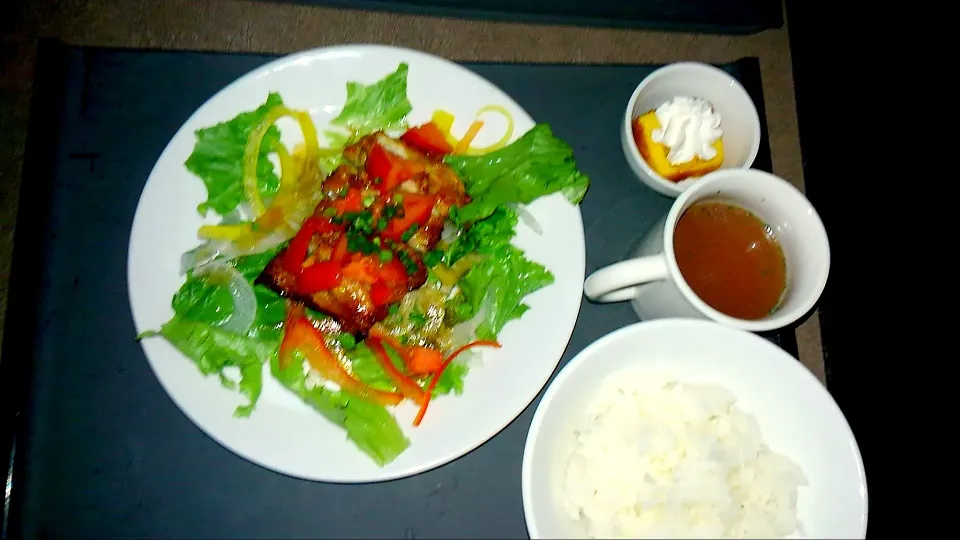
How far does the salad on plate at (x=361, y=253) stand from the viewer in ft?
4.71

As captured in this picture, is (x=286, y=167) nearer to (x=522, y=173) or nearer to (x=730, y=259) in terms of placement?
(x=522, y=173)

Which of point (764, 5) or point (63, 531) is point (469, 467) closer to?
point (63, 531)

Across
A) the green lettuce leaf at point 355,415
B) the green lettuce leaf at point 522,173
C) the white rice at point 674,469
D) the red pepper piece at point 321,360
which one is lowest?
the white rice at point 674,469

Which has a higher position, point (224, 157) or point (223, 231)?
point (224, 157)

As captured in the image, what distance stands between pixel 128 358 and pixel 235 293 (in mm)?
311

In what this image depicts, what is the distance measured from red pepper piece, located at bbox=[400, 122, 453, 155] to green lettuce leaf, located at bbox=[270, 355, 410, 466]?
23.8 inches

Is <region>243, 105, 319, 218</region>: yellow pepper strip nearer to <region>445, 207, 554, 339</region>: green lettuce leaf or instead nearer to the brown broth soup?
<region>445, 207, 554, 339</region>: green lettuce leaf

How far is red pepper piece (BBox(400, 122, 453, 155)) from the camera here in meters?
1.59

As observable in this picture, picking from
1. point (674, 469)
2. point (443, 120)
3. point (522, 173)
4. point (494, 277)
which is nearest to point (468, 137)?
point (443, 120)

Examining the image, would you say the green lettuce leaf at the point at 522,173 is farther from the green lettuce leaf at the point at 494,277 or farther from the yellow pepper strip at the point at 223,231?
the yellow pepper strip at the point at 223,231

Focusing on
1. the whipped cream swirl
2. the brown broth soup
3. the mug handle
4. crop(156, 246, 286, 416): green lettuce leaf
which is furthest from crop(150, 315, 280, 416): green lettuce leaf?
the whipped cream swirl

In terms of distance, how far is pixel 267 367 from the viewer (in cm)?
145

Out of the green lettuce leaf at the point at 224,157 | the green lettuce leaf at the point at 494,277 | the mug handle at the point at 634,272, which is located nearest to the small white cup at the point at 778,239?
the mug handle at the point at 634,272

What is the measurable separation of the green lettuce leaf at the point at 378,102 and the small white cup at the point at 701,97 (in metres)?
0.58
